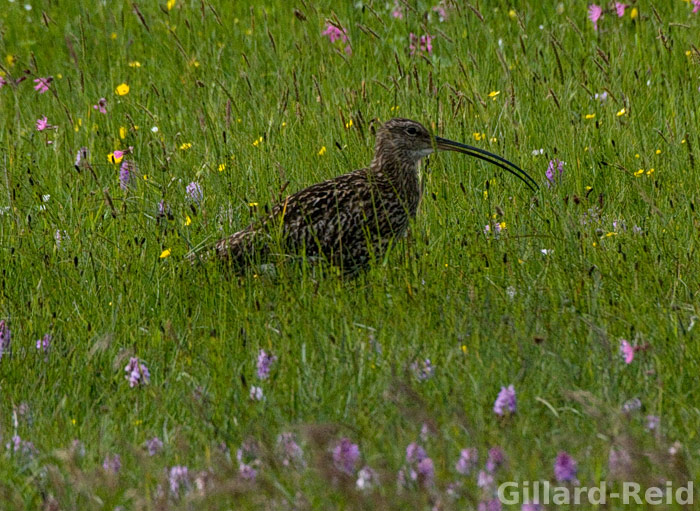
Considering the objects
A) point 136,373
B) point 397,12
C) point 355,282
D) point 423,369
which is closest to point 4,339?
point 136,373

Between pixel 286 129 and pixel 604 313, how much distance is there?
2768mm

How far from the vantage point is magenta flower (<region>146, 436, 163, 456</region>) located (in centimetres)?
324

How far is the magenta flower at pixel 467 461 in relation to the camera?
→ 2.81 meters

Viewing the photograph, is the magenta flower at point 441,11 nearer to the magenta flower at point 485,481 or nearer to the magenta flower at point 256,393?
the magenta flower at point 256,393

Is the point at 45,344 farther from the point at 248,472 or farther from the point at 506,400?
the point at 506,400

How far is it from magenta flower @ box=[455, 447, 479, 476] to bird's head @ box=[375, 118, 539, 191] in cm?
285

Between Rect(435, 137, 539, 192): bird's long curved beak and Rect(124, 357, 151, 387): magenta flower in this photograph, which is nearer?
Rect(124, 357, 151, 387): magenta flower

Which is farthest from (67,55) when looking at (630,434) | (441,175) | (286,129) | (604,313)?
(630,434)

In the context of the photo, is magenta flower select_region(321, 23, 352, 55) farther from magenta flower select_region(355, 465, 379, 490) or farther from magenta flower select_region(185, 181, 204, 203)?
magenta flower select_region(355, 465, 379, 490)

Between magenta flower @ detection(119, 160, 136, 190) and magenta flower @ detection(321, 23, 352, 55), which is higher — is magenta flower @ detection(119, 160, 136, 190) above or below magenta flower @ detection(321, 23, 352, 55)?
below

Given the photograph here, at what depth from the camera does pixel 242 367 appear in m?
3.80

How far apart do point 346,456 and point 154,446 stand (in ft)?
2.31

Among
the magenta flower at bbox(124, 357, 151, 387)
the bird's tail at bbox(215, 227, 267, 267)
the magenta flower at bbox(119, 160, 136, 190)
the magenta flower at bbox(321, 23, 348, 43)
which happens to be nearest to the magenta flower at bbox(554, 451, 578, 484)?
the magenta flower at bbox(124, 357, 151, 387)

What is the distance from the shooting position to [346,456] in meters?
2.82
